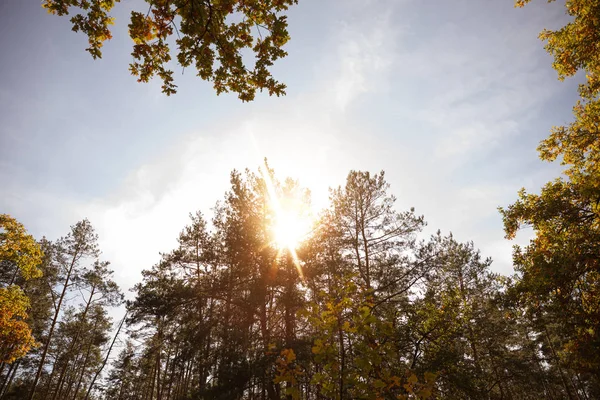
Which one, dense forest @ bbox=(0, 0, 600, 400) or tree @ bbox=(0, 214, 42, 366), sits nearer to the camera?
dense forest @ bbox=(0, 0, 600, 400)

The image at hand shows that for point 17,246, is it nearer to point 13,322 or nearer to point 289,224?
point 13,322

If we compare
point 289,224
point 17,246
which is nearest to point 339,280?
point 289,224

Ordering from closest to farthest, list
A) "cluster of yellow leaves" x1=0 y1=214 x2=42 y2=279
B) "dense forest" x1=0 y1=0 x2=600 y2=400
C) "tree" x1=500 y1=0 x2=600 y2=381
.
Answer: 1. "dense forest" x1=0 y1=0 x2=600 y2=400
2. "tree" x1=500 y1=0 x2=600 y2=381
3. "cluster of yellow leaves" x1=0 y1=214 x2=42 y2=279

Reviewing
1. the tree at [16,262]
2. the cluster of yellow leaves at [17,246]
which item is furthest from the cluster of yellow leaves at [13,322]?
the cluster of yellow leaves at [17,246]

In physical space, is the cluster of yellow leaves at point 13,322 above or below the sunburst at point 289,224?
below

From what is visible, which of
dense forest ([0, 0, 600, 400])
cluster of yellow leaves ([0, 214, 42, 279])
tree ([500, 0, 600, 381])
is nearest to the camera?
dense forest ([0, 0, 600, 400])

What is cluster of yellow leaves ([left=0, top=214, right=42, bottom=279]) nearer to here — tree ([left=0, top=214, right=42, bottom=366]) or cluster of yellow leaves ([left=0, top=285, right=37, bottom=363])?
tree ([left=0, top=214, right=42, bottom=366])

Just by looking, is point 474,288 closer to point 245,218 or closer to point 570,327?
point 570,327

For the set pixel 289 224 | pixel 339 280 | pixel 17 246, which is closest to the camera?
pixel 339 280

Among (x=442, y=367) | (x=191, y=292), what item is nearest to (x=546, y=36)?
(x=442, y=367)

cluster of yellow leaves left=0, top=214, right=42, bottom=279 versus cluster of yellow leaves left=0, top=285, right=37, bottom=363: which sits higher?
cluster of yellow leaves left=0, top=214, right=42, bottom=279

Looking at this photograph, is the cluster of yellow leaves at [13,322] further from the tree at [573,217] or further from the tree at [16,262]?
the tree at [573,217]

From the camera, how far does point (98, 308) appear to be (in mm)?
26219

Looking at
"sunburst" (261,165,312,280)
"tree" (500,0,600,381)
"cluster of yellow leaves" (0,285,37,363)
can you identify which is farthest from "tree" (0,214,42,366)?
"tree" (500,0,600,381)
